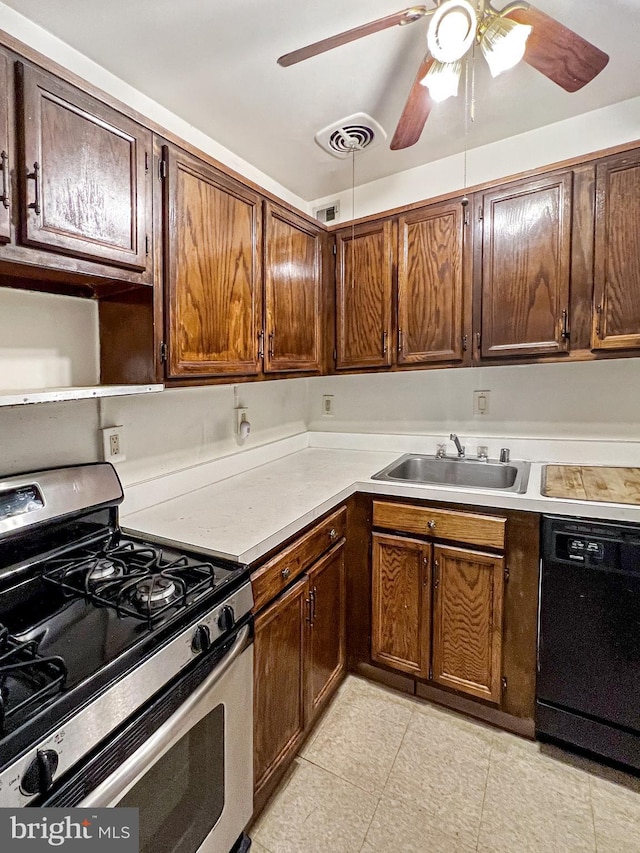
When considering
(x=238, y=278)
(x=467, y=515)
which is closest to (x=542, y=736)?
(x=467, y=515)

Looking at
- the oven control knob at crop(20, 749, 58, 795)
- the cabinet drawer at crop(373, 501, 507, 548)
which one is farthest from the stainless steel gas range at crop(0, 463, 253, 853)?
the cabinet drawer at crop(373, 501, 507, 548)

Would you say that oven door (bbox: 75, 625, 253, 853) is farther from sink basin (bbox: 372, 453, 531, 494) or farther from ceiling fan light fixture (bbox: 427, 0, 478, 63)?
ceiling fan light fixture (bbox: 427, 0, 478, 63)

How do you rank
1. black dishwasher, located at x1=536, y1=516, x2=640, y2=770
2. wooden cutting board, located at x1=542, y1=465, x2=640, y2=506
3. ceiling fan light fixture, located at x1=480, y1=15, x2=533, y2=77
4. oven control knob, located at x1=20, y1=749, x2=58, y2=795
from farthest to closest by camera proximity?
1. wooden cutting board, located at x1=542, y1=465, x2=640, y2=506
2. black dishwasher, located at x1=536, y1=516, x2=640, y2=770
3. ceiling fan light fixture, located at x1=480, y1=15, x2=533, y2=77
4. oven control knob, located at x1=20, y1=749, x2=58, y2=795

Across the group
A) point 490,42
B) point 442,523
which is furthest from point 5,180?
point 442,523

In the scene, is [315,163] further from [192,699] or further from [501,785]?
[501,785]

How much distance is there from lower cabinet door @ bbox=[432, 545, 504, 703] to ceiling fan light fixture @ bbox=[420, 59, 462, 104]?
5.14ft

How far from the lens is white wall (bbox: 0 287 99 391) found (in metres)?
1.26

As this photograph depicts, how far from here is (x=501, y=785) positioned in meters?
1.48

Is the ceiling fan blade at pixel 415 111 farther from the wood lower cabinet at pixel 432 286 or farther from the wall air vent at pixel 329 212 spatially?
the wall air vent at pixel 329 212

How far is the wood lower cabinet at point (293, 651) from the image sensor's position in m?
1.32

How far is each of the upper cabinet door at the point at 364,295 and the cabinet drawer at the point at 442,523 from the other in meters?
0.76

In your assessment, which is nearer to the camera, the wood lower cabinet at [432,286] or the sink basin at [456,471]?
the wood lower cabinet at [432,286]

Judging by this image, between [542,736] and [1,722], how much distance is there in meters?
1.83

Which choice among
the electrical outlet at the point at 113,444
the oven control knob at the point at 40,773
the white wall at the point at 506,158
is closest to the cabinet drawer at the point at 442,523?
the electrical outlet at the point at 113,444
